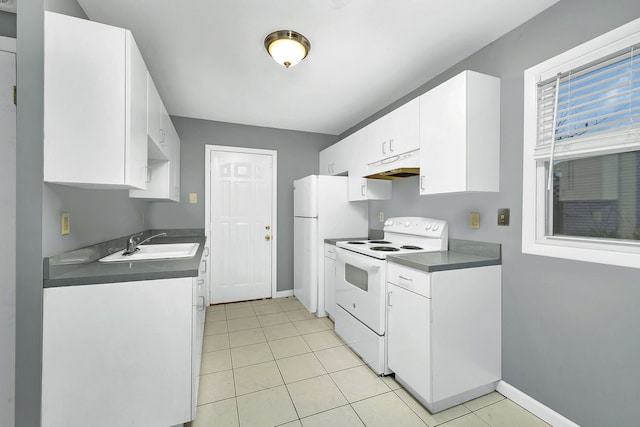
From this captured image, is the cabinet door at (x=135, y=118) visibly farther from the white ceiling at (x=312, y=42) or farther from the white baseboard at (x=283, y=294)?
the white baseboard at (x=283, y=294)

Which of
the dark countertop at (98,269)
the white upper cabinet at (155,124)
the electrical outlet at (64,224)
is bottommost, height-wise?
the dark countertop at (98,269)

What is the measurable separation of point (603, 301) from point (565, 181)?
2.24 ft

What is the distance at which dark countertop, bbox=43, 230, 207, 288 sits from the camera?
1289mm

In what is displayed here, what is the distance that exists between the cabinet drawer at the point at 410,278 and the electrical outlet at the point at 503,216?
0.69 m

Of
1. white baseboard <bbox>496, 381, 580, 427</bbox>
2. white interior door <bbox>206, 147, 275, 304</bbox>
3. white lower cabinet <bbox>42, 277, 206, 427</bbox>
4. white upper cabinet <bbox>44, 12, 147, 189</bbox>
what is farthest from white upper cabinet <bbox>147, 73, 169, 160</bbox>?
white baseboard <bbox>496, 381, 580, 427</bbox>

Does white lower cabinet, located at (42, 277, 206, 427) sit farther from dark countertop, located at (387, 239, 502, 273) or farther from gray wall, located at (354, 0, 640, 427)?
gray wall, located at (354, 0, 640, 427)

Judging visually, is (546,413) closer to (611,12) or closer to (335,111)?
(611,12)

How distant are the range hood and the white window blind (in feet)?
2.55

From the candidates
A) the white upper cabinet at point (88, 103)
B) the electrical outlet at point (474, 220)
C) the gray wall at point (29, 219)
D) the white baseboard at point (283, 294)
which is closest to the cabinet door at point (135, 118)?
the white upper cabinet at point (88, 103)

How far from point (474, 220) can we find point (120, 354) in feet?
7.83

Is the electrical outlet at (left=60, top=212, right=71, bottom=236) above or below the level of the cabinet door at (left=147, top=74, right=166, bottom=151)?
below

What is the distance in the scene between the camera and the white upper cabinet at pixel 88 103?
1223mm

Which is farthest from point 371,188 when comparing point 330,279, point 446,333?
point 446,333

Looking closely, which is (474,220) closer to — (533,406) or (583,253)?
(583,253)
